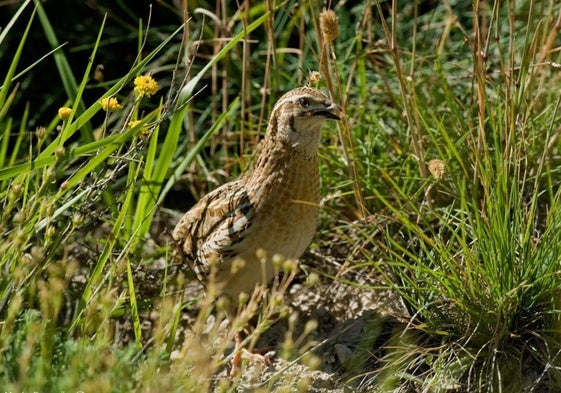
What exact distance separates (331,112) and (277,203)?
452 mm

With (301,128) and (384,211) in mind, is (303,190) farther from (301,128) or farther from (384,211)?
(384,211)

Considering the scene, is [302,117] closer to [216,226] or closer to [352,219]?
[216,226]

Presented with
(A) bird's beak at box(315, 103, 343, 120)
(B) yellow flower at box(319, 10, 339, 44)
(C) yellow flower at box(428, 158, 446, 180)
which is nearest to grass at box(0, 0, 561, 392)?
(C) yellow flower at box(428, 158, 446, 180)

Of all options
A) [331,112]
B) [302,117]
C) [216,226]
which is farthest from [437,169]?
[216,226]

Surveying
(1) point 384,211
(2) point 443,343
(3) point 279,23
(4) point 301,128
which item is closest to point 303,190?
(4) point 301,128

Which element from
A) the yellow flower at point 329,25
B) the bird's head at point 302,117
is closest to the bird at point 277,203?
the bird's head at point 302,117

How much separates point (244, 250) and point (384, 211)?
0.80 meters

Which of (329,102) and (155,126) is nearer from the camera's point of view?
(155,126)

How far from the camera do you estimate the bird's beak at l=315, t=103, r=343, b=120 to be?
173 inches

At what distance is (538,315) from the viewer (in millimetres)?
4113

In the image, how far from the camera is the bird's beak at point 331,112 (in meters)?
4.38

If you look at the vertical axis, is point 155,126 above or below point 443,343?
above

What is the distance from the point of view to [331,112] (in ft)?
14.5

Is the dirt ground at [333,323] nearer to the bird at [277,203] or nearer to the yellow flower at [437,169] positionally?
the bird at [277,203]
